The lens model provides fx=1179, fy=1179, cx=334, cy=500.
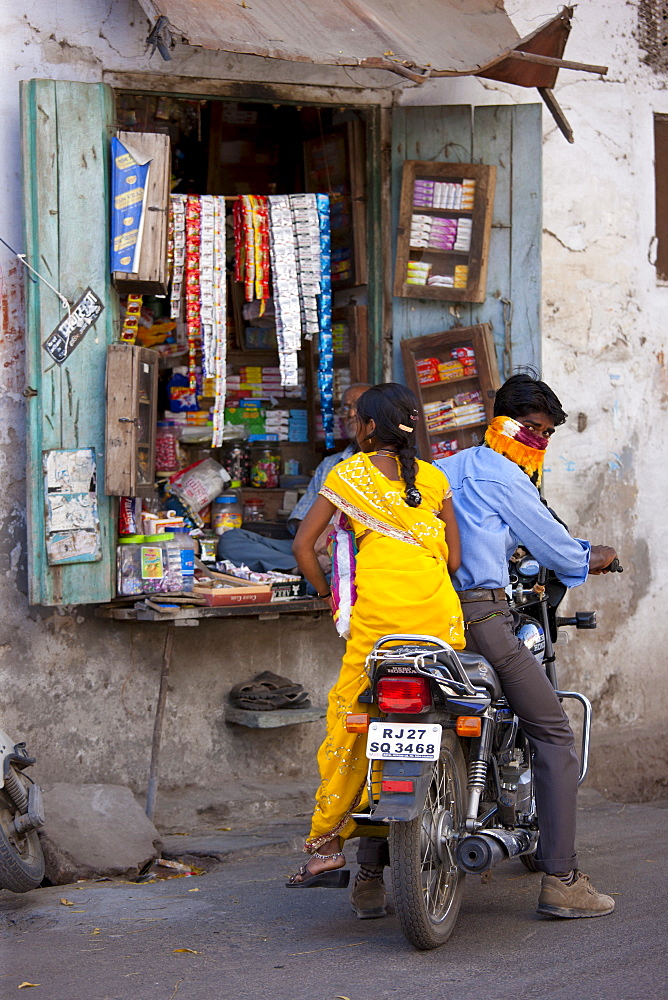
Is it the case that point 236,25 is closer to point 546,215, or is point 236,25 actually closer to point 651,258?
point 546,215

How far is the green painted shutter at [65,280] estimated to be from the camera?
5285 mm

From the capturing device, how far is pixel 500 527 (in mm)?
4098

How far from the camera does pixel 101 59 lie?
564 cm

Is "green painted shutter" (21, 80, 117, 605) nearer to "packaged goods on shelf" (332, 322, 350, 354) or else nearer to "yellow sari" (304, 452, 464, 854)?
"packaged goods on shelf" (332, 322, 350, 354)

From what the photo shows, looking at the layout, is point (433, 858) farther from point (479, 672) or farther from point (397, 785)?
point (479, 672)

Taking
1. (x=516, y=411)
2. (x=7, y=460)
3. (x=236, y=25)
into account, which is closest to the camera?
(x=516, y=411)

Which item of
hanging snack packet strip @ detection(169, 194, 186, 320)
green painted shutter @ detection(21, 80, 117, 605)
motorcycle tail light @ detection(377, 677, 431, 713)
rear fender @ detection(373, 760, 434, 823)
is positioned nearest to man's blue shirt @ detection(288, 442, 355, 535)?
hanging snack packet strip @ detection(169, 194, 186, 320)

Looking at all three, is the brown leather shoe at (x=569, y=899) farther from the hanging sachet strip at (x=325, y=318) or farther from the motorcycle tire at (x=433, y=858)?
the hanging sachet strip at (x=325, y=318)

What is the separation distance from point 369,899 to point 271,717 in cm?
184

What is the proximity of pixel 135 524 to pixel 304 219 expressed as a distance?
6.16 ft

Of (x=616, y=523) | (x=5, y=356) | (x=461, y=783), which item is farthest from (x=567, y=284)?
(x=461, y=783)

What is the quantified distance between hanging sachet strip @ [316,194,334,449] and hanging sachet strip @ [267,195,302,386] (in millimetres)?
147

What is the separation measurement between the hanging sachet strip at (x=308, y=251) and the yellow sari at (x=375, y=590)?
2.43 meters

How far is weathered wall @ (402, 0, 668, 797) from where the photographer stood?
6742 mm
